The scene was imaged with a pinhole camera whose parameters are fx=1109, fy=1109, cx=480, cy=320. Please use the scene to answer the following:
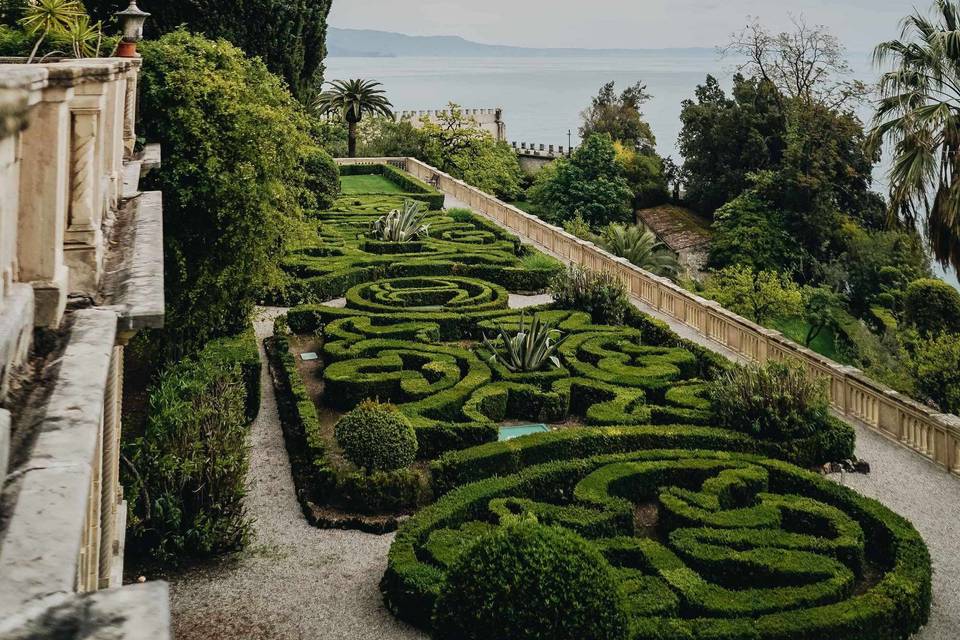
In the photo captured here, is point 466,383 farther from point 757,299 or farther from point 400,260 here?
point 757,299

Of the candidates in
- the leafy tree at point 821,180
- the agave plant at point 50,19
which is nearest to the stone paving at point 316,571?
the agave plant at point 50,19

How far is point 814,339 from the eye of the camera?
133 feet

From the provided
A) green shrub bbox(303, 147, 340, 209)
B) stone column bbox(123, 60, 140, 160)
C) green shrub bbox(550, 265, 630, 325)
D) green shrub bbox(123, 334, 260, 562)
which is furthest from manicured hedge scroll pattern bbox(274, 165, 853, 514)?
green shrub bbox(303, 147, 340, 209)

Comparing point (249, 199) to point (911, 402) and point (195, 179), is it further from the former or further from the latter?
point (911, 402)

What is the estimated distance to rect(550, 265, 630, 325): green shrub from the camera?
21375 millimetres

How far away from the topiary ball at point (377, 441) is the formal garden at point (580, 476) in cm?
2

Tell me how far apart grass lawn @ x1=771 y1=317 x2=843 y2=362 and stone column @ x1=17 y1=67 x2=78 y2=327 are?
37192 millimetres

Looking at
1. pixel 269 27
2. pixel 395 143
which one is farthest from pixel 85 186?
pixel 395 143

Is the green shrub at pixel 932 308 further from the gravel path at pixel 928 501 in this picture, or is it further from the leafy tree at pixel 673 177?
the leafy tree at pixel 673 177

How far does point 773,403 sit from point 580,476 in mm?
3097

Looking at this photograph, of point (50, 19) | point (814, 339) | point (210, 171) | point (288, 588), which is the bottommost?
point (814, 339)

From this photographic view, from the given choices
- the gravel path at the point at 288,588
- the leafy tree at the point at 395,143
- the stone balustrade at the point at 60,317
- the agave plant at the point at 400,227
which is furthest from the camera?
the leafy tree at the point at 395,143

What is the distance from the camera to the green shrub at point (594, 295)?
70.1 ft

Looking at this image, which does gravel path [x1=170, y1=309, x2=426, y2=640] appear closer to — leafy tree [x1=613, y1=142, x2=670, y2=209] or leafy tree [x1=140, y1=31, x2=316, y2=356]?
leafy tree [x1=140, y1=31, x2=316, y2=356]
